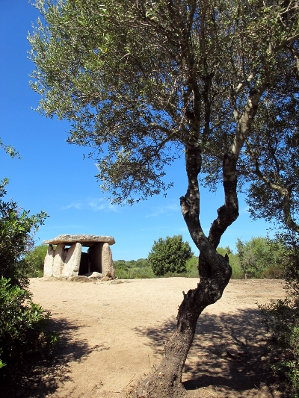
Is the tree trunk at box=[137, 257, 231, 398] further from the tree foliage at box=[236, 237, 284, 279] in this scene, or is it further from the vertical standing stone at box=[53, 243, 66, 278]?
the vertical standing stone at box=[53, 243, 66, 278]

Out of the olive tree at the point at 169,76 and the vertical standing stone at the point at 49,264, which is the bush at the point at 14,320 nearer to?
the olive tree at the point at 169,76

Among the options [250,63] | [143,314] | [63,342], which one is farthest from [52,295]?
[250,63]

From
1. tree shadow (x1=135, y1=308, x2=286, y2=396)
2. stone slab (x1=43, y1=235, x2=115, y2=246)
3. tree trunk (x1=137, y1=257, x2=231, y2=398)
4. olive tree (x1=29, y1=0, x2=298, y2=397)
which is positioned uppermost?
olive tree (x1=29, y1=0, x2=298, y2=397)

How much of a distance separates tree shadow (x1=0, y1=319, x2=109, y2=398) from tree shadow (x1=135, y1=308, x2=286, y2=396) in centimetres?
177

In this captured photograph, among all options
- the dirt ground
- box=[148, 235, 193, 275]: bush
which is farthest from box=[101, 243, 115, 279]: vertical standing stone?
box=[148, 235, 193, 275]: bush

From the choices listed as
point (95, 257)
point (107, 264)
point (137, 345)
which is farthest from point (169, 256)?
point (137, 345)

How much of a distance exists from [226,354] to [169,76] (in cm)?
613

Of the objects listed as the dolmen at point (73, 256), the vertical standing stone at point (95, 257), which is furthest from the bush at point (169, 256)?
the dolmen at point (73, 256)

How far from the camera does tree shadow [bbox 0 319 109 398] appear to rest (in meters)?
5.43

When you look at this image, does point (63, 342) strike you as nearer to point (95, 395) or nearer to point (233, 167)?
point (95, 395)

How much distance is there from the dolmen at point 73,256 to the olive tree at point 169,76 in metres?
11.3

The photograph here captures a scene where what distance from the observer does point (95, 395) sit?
5500 mm

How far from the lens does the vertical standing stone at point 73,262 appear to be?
17.4m

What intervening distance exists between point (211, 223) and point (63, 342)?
4373 millimetres
